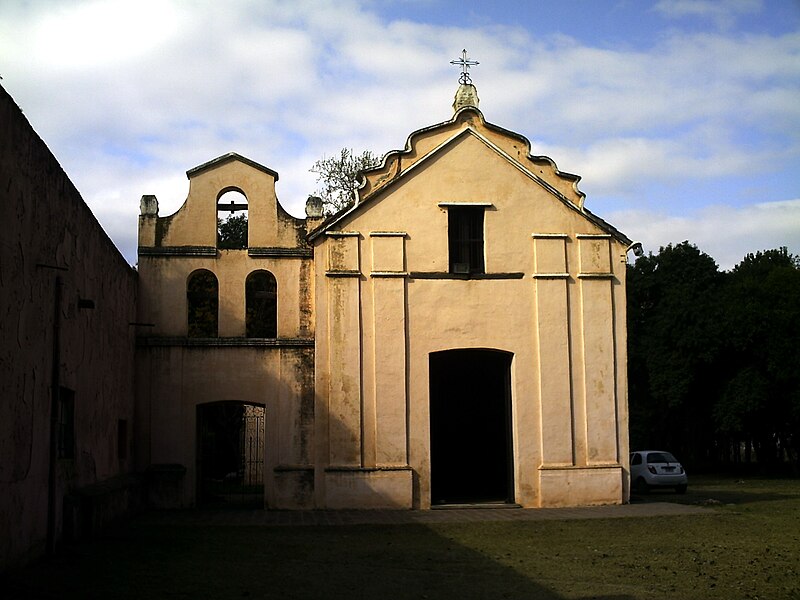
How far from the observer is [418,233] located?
67.4ft

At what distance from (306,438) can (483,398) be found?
19.7 feet

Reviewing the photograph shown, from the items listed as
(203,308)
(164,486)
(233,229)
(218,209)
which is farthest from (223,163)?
(233,229)

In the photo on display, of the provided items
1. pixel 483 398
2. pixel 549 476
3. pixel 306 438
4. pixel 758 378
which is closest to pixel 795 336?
pixel 758 378

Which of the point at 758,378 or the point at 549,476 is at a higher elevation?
the point at 758,378

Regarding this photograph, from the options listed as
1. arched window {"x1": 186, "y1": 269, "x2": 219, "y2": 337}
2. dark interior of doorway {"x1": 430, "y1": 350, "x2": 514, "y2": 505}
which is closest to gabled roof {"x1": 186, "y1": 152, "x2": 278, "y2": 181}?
dark interior of doorway {"x1": 430, "y1": 350, "x2": 514, "y2": 505}

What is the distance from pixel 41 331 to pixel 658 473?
69.4 feet

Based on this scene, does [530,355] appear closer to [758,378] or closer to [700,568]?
[700,568]

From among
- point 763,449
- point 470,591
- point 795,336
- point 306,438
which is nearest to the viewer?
point 470,591

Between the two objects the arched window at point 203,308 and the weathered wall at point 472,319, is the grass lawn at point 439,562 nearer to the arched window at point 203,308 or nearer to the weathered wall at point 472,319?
the weathered wall at point 472,319

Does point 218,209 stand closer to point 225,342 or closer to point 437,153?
point 225,342

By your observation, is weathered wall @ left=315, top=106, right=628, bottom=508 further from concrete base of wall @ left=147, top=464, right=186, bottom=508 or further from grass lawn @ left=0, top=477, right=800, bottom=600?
concrete base of wall @ left=147, top=464, right=186, bottom=508

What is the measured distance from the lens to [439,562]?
1252cm

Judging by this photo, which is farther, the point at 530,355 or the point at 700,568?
the point at 530,355

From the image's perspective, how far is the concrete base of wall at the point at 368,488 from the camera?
19.5 meters
